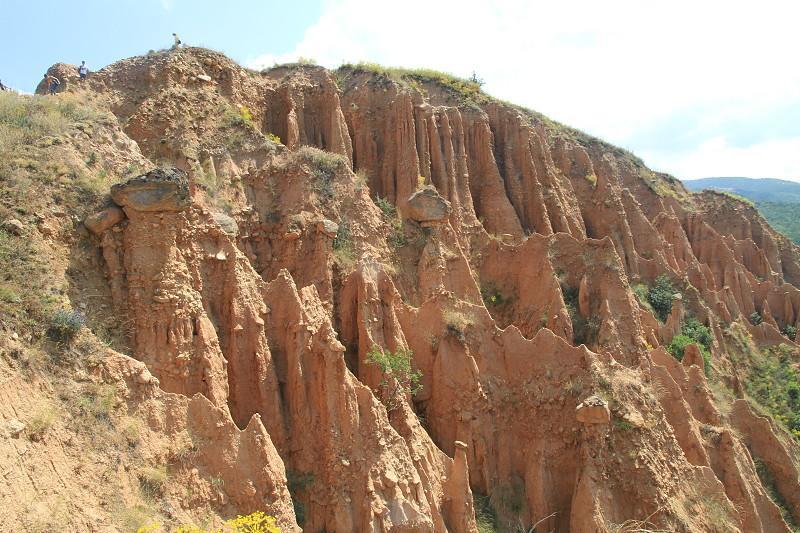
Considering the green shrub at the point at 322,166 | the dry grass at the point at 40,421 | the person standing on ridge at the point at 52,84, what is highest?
the person standing on ridge at the point at 52,84

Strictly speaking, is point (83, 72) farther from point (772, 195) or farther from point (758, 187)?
point (758, 187)

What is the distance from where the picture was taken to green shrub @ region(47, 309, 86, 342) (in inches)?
404

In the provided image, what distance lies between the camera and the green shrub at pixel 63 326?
33.7ft

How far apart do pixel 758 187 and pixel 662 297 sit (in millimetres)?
162480

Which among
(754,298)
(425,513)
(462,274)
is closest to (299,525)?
(425,513)

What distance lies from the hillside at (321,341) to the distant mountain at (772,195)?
3165 centimetres

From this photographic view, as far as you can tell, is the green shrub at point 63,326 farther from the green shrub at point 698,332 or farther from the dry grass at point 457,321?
the green shrub at point 698,332

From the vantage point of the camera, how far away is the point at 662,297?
2756 cm

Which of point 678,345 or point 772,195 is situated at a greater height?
point 772,195

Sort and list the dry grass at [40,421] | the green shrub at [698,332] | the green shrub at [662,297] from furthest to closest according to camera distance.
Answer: the green shrub at [662,297] < the green shrub at [698,332] < the dry grass at [40,421]

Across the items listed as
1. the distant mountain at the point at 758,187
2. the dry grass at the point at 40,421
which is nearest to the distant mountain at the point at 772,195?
the distant mountain at the point at 758,187

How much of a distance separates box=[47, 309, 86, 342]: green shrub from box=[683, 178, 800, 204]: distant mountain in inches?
5577

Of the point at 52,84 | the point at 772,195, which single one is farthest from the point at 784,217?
the point at 52,84

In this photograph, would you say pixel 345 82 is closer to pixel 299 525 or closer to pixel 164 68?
pixel 164 68
